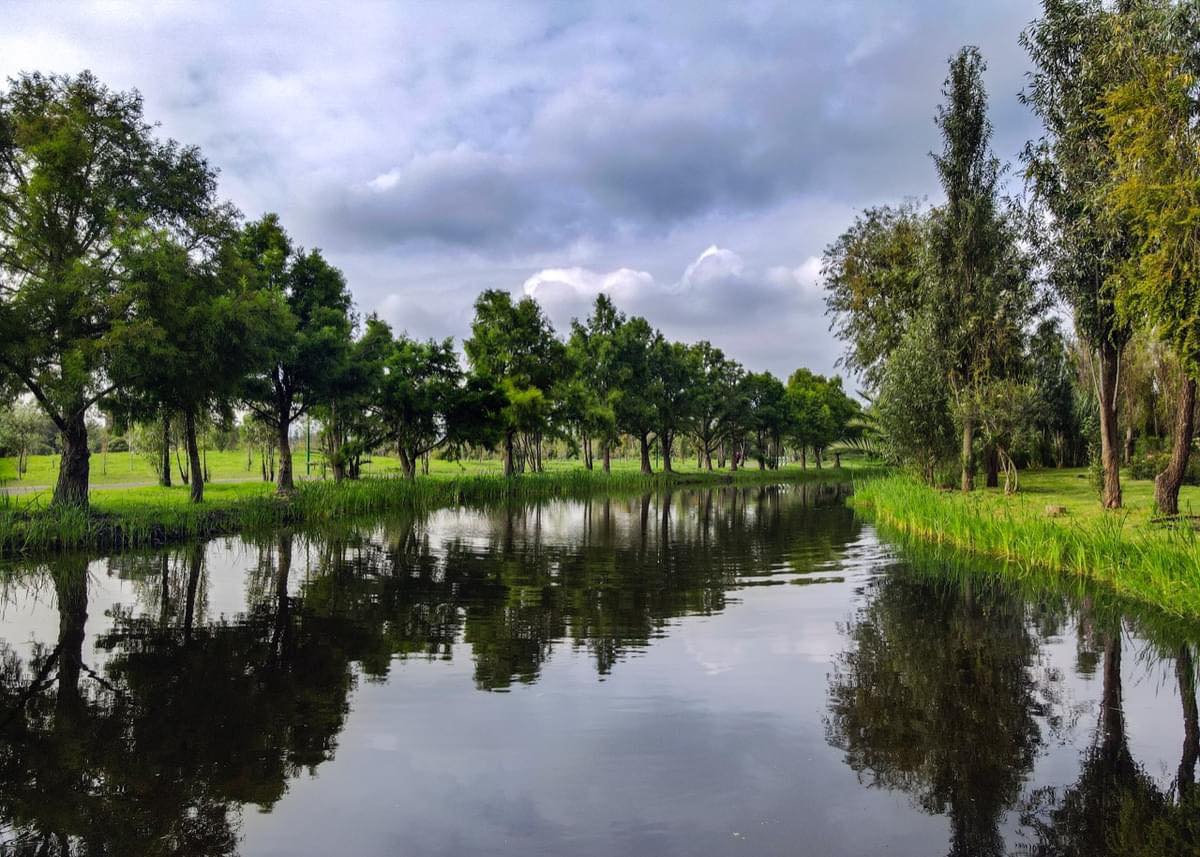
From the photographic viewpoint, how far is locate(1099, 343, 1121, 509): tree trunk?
2055 centimetres

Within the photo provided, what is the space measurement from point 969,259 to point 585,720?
29301mm

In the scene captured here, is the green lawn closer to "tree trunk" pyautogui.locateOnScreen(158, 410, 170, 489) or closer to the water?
the water

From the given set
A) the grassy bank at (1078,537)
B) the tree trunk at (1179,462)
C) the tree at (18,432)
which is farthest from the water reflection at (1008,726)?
the tree at (18,432)

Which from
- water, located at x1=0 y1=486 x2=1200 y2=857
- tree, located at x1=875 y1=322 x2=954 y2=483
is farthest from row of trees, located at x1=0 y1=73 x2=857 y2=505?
tree, located at x1=875 y1=322 x2=954 y2=483

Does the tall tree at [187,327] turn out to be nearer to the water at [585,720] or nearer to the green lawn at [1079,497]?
the water at [585,720]

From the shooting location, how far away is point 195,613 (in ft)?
39.2

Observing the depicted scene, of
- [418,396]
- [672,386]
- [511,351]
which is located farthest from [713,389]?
[418,396]

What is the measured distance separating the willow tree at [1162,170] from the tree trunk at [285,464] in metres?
29.6

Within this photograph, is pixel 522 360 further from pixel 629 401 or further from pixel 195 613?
pixel 195 613

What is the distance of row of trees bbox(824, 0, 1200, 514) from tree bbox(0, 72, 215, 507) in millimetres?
25590

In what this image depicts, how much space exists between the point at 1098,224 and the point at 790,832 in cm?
1948

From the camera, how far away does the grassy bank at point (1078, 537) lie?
11773 millimetres

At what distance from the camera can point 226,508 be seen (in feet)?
79.3

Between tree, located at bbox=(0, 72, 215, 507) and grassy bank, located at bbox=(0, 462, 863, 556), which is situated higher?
tree, located at bbox=(0, 72, 215, 507)
